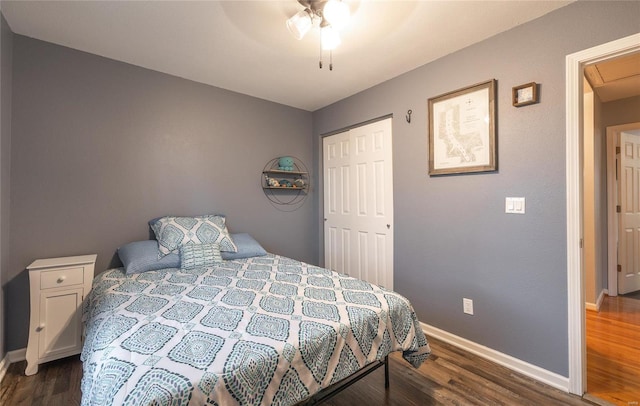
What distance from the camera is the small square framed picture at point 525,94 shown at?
185cm

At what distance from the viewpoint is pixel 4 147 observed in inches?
74.2

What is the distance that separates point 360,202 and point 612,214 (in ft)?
10.2

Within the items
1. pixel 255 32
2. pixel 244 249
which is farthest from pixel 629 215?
pixel 255 32

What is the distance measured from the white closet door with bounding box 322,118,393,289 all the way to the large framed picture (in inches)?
20.6

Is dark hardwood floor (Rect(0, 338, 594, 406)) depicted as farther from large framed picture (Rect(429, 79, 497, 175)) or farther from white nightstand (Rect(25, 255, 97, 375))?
large framed picture (Rect(429, 79, 497, 175))

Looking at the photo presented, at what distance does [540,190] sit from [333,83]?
6.79 feet

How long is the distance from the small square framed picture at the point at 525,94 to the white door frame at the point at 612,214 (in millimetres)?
2597

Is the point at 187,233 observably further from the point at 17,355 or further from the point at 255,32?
the point at 255,32

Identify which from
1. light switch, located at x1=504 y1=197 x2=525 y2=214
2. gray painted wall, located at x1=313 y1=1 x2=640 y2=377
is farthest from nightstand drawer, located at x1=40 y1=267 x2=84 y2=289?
light switch, located at x1=504 y1=197 x2=525 y2=214

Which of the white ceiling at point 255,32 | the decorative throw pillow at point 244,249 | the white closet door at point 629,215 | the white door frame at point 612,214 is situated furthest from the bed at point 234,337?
the white closet door at point 629,215

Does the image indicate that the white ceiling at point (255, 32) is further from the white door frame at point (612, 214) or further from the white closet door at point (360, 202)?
the white door frame at point (612, 214)

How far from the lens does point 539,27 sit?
6.06 ft

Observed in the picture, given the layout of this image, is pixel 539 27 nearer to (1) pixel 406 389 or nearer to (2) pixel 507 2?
(2) pixel 507 2

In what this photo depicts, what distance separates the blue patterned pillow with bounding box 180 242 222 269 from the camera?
2196mm
